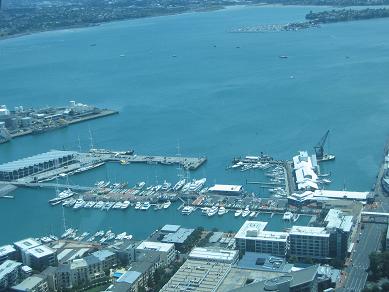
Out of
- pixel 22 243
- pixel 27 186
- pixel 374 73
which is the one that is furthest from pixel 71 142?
pixel 374 73

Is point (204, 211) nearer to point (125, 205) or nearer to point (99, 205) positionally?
point (125, 205)

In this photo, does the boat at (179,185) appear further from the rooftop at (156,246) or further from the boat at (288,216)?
the rooftop at (156,246)

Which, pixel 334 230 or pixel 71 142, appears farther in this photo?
pixel 71 142

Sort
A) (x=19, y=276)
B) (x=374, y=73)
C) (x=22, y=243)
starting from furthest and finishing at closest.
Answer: (x=374, y=73) → (x=22, y=243) → (x=19, y=276)

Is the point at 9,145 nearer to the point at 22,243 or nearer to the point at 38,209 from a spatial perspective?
the point at 38,209

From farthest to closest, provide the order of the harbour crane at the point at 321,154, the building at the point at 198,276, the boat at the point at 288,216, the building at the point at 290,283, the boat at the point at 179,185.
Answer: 1. the harbour crane at the point at 321,154
2. the boat at the point at 179,185
3. the boat at the point at 288,216
4. the building at the point at 198,276
5. the building at the point at 290,283

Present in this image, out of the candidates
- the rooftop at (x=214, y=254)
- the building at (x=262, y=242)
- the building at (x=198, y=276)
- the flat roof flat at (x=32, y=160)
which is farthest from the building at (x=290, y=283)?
the flat roof flat at (x=32, y=160)
